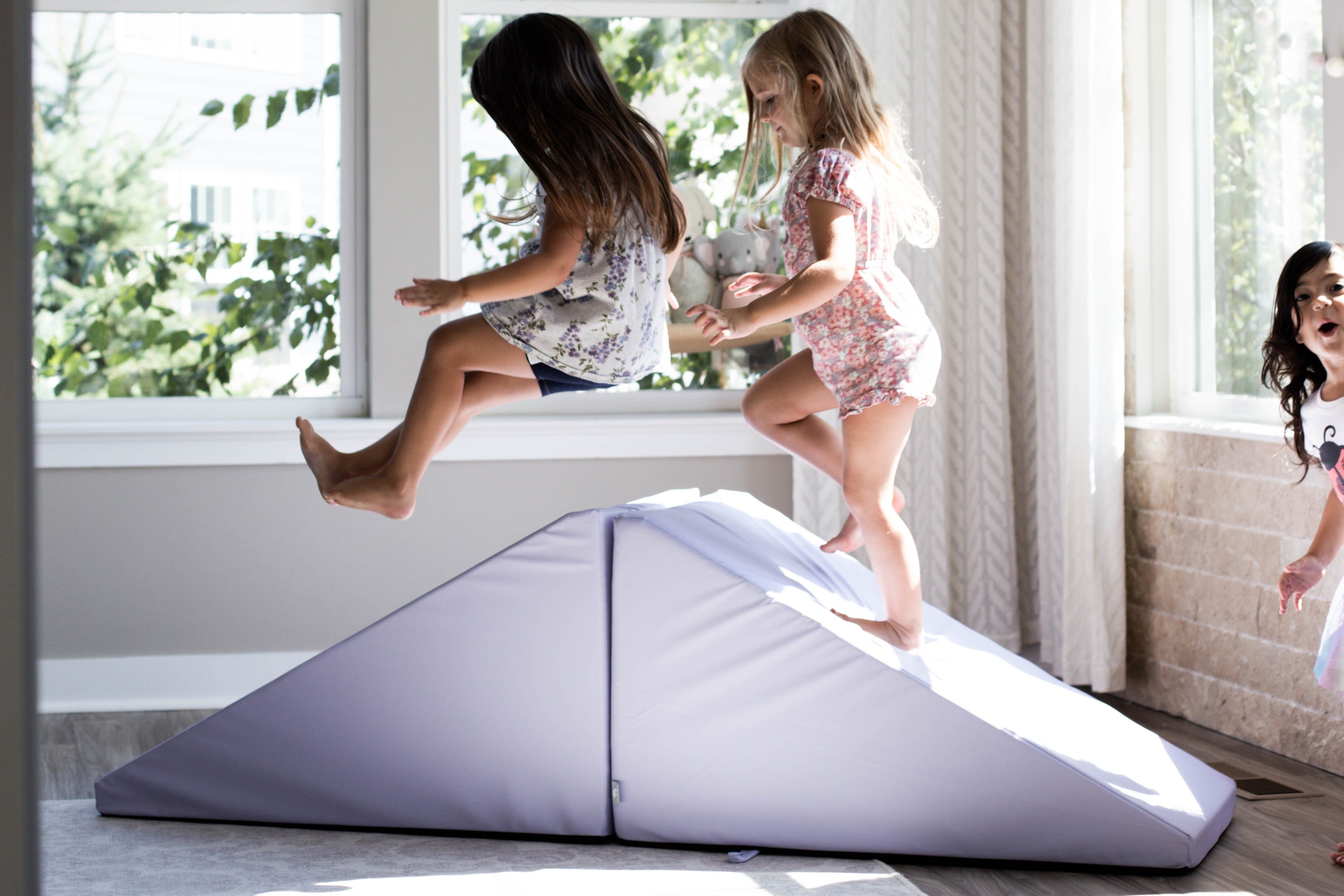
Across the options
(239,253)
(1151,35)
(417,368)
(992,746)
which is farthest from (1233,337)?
(239,253)

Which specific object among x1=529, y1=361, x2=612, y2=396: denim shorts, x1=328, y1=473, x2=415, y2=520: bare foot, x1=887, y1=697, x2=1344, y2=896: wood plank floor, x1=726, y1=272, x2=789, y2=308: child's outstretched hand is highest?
x1=726, y1=272, x2=789, y2=308: child's outstretched hand

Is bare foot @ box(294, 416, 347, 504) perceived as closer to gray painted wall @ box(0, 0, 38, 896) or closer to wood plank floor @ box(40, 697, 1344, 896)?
wood plank floor @ box(40, 697, 1344, 896)

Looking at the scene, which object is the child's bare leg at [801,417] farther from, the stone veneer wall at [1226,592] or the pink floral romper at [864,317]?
the stone veneer wall at [1226,592]

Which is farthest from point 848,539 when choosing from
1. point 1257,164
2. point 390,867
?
point 1257,164

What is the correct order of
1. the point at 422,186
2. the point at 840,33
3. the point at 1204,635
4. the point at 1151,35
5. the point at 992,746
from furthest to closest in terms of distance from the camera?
the point at 422,186
the point at 1151,35
the point at 1204,635
the point at 840,33
the point at 992,746

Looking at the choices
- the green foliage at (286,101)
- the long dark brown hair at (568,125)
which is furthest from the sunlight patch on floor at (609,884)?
the green foliage at (286,101)

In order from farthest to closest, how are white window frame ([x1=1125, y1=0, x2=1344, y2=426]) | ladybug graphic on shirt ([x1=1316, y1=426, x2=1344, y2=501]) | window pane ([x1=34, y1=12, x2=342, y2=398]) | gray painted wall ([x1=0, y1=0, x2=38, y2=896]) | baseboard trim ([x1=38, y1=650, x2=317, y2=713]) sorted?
window pane ([x1=34, y1=12, x2=342, y2=398]), baseboard trim ([x1=38, y1=650, x2=317, y2=713]), white window frame ([x1=1125, y1=0, x2=1344, y2=426]), ladybug graphic on shirt ([x1=1316, y1=426, x2=1344, y2=501]), gray painted wall ([x1=0, y1=0, x2=38, y2=896])

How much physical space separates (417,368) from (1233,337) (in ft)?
6.63

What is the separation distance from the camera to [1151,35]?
2.84m

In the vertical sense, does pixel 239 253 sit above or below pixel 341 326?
above

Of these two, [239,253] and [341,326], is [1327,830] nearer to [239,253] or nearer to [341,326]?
[341,326]

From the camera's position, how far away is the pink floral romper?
187 cm

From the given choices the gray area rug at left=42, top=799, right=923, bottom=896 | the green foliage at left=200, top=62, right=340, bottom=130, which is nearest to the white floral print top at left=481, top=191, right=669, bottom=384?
the gray area rug at left=42, top=799, right=923, bottom=896

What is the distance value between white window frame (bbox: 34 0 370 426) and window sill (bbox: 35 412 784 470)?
0.05m
